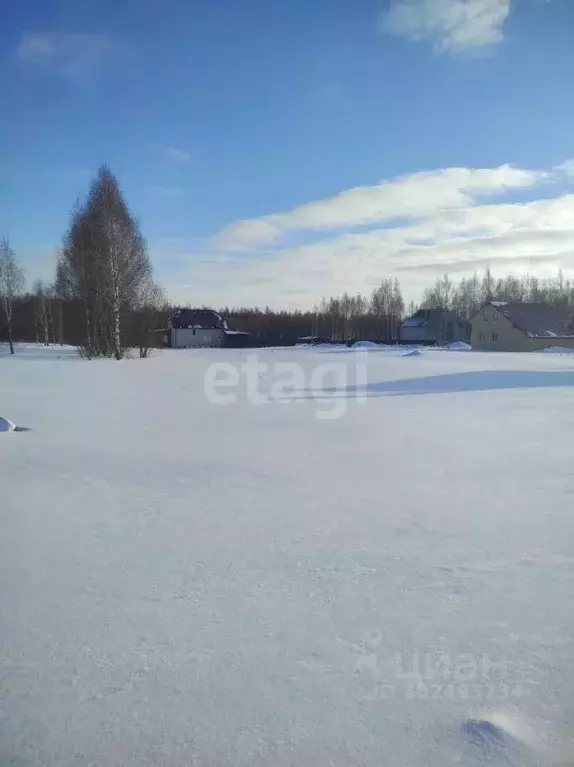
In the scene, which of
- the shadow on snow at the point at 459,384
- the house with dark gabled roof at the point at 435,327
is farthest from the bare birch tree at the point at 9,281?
the house with dark gabled roof at the point at 435,327

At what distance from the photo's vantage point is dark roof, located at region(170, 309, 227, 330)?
60500mm

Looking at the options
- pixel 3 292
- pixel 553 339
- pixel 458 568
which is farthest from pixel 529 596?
pixel 553 339

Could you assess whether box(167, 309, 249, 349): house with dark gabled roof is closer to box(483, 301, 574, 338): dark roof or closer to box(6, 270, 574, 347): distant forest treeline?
box(6, 270, 574, 347): distant forest treeline

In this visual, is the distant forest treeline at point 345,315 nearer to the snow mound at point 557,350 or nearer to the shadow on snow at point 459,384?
the snow mound at point 557,350

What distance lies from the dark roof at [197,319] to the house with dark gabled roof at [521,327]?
2743 centimetres

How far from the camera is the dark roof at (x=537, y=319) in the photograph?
4728cm

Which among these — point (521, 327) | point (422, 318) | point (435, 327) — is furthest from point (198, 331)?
point (521, 327)

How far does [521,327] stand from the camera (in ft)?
155

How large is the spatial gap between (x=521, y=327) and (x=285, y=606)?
49.1 metres

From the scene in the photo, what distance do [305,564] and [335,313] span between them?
7985 centimetres

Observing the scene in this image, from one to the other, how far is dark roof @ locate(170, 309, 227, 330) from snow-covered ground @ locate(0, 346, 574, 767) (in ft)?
180

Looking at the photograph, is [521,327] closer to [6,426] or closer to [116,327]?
[116,327]

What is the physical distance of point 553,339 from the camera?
47125mm

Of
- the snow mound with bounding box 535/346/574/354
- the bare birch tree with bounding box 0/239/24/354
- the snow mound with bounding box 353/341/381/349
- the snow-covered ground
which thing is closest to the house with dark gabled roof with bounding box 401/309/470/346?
the snow mound with bounding box 353/341/381/349
